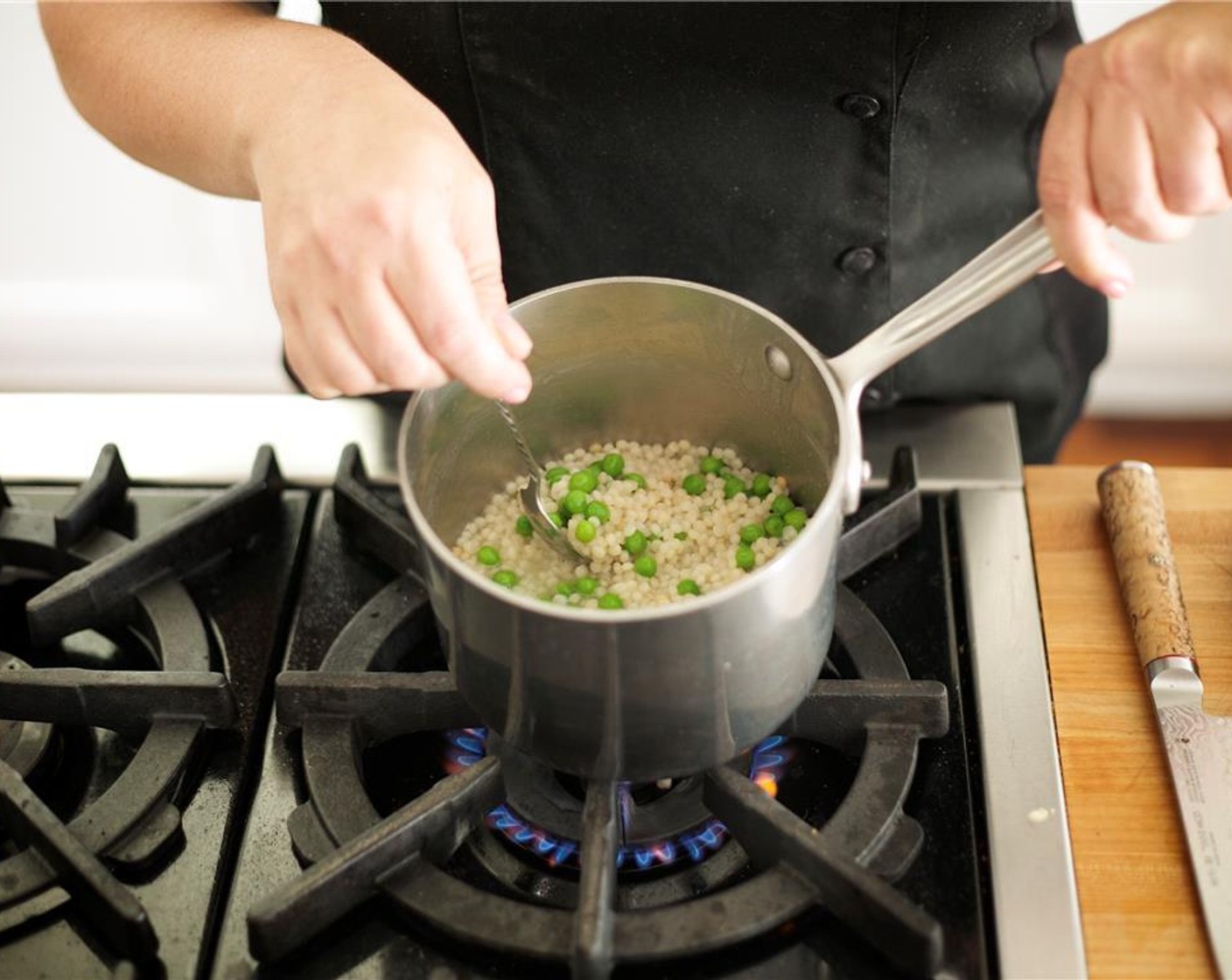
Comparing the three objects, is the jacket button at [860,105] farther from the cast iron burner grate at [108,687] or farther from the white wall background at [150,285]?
the white wall background at [150,285]

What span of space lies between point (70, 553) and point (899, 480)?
0.56m

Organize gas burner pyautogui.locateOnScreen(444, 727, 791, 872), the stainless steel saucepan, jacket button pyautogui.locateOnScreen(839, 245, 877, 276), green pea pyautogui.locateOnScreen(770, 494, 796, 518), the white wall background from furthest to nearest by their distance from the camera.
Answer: the white wall background < jacket button pyautogui.locateOnScreen(839, 245, 877, 276) < green pea pyautogui.locateOnScreen(770, 494, 796, 518) < gas burner pyautogui.locateOnScreen(444, 727, 791, 872) < the stainless steel saucepan

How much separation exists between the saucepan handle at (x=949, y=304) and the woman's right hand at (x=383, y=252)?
176 millimetres

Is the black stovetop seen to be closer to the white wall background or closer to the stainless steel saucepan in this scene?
the stainless steel saucepan

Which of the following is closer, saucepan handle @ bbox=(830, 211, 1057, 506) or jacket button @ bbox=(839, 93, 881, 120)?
saucepan handle @ bbox=(830, 211, 1057, 506)

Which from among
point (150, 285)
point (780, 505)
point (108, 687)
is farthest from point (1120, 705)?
point (150, 285)

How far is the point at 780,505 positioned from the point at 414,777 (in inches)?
11.2

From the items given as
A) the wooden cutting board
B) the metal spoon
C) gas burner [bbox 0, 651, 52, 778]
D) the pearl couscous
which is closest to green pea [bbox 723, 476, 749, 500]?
the pearl couscous

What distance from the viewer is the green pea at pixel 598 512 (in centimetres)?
86

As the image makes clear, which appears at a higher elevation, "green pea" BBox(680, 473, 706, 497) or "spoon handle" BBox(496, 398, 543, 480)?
"spoon handle" BBox(496, 398, 543, 480)

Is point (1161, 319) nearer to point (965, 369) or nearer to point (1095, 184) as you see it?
point (965, 369)

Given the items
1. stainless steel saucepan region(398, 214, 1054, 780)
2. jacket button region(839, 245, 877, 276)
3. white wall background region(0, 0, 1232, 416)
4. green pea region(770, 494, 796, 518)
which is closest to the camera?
stainless steel saucepan region(398, 214, 1054, 780)

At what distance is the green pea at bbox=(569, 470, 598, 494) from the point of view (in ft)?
2.89

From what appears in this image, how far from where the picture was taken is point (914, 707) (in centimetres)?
78
